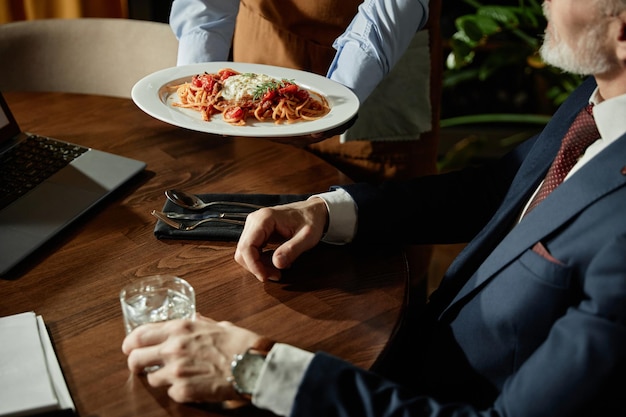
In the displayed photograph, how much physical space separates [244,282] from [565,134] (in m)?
0.63

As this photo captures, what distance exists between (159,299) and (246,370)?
8.1 inches

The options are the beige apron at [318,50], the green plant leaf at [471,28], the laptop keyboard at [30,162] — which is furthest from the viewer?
the green plant leaf at [471,28]

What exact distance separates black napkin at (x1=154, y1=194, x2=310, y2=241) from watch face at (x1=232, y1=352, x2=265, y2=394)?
1.23 ft

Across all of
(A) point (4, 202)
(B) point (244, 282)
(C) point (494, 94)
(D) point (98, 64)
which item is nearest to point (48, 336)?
(B) point (244, 282)

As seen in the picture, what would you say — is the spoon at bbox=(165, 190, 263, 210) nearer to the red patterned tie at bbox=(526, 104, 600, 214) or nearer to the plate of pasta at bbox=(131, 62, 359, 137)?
the plate of pasta at bbox=(131, 62, 359, 137)

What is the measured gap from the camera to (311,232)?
128 cm

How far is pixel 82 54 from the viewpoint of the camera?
230cm

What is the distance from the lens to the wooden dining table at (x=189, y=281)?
3.38 ft

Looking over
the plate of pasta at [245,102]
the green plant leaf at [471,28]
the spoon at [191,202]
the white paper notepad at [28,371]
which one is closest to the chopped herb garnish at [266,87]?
the plate of pasta at [245,102]

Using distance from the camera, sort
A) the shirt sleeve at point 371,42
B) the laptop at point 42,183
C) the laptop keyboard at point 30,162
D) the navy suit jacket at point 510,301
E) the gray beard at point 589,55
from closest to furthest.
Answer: the navy suit jacket at point 510,301, the gray beard at point 589,55, the laptop at point 42,183, the laptop keyboard at point 30,162, the shirt sleeve at point 371,42

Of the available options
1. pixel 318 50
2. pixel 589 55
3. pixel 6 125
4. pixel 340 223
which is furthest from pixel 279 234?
pixel 318 50

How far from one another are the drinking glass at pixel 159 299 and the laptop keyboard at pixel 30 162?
0.45m

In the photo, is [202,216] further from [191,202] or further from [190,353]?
[190,353]

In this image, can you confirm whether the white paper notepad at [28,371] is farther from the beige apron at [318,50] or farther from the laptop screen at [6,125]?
the beige apron at [318,50]
